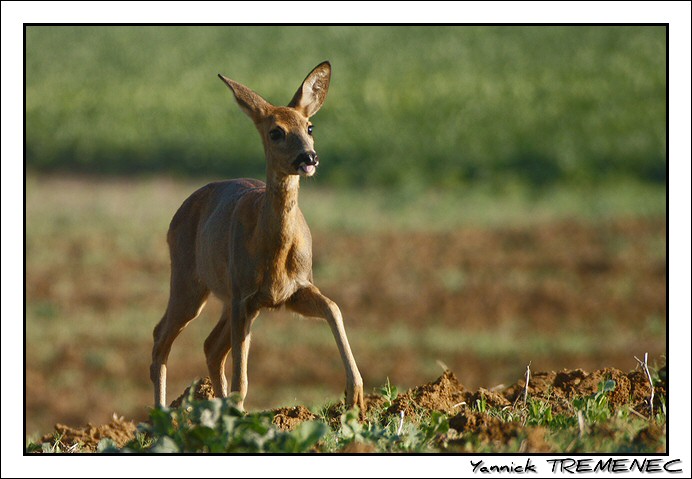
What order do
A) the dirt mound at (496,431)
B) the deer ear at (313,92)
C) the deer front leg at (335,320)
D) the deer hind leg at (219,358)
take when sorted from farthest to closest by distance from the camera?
the deer hind leg at (219,358) → the deer ear at (313,92) → the deer front leg at (335,320) → the dirt mound at (496,431)

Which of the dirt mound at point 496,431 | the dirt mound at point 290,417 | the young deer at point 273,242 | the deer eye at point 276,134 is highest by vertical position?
the deer eye at point 276,134

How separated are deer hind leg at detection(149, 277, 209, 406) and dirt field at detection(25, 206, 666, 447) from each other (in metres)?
9.10

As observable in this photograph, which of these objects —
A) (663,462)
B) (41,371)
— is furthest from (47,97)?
(663,462)

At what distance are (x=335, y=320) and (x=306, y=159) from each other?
39.9 inches

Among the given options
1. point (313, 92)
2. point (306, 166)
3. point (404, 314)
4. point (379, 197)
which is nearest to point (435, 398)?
point (306, 166)

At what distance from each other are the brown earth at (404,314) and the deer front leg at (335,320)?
9794 millimetres

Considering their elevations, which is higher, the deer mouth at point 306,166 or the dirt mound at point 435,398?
the deer mouth at point 306,166

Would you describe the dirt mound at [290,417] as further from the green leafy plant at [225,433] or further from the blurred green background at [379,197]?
the blurred green background at [379,197]

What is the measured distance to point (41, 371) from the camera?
21375 mm

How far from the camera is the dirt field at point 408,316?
20312 mm

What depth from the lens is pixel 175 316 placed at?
8.91m

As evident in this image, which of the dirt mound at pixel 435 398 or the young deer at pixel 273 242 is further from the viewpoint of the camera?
the dirt mound at pixel 435 398

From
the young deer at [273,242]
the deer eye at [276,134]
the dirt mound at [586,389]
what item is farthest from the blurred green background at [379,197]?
the deer eye at [276,134]

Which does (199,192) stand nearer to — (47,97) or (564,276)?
(564,276)
